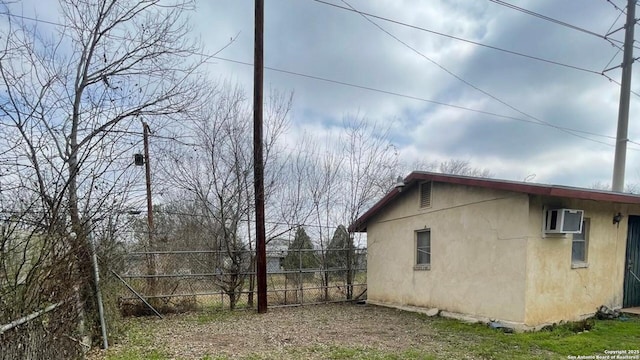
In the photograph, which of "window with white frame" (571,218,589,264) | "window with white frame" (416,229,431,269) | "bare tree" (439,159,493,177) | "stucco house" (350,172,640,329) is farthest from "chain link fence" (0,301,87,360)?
"bare tree" (439,159,493,177)

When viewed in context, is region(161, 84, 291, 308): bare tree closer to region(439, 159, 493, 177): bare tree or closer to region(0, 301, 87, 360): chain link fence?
region(0, 301, 87, 360): chain link fence

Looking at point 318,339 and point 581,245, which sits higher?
point 581,245

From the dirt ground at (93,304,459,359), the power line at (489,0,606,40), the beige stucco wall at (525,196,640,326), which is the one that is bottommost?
the dirt ground at (93,304,459,359)

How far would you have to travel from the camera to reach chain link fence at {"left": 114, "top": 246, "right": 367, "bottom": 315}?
8.88 metres

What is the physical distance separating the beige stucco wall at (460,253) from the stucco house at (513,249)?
2 centimetres

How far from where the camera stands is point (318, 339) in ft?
20.9

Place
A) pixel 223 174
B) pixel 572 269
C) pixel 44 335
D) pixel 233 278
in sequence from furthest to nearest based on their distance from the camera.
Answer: pixel 223 174 → pixel 233 278 → pixel 572 269 → pixel 44 335

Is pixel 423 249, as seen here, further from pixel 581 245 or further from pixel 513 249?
pixel 581 245

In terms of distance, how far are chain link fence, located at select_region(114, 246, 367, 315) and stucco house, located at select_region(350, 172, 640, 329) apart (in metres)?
2.05

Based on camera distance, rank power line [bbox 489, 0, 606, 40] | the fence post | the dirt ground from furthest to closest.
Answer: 1. the fence post
2. power line [bbox 489, 0, 606, 40]
3. the dirt ground

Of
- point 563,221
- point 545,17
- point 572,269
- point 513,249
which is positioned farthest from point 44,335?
point 545,17

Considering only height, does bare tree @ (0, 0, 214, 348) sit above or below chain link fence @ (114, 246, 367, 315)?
above

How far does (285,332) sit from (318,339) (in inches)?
33.7

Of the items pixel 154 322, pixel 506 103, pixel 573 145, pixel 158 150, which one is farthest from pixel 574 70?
pixel 154 322
